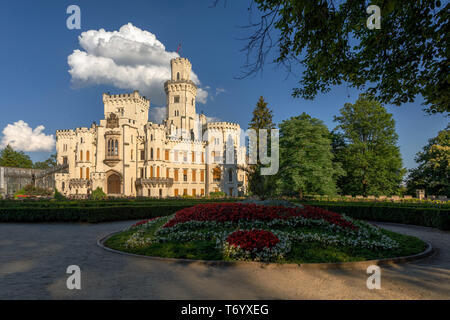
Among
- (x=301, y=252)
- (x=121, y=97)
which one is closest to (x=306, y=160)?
(x=301, y=252)

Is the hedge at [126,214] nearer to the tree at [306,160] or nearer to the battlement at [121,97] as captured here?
the tree at [306,160]

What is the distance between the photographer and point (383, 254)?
8883 millimetres

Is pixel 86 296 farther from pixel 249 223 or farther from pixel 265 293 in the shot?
pixel 249 223

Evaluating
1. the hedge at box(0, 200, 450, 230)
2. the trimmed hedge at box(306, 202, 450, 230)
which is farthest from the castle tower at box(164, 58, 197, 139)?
Answer: the trimmed hedge at box(306, 202, 450, 230)

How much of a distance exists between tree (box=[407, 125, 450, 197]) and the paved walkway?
99.1ft

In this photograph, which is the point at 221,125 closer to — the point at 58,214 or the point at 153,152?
the point at 153,152

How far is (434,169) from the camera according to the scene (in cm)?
3312

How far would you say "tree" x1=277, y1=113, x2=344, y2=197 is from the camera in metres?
29.9

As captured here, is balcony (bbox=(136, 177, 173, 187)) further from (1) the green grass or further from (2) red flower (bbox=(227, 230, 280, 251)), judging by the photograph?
(2) red flower (bbox=(227, 230, 280, 251))

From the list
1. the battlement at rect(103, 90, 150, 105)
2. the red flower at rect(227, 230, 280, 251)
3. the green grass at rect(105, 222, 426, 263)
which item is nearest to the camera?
the green grass at rect(105, 222, 426, 263)

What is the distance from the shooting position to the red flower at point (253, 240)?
8.46m

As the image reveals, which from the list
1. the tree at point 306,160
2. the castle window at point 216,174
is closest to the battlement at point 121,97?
the castle window at point 216,174
